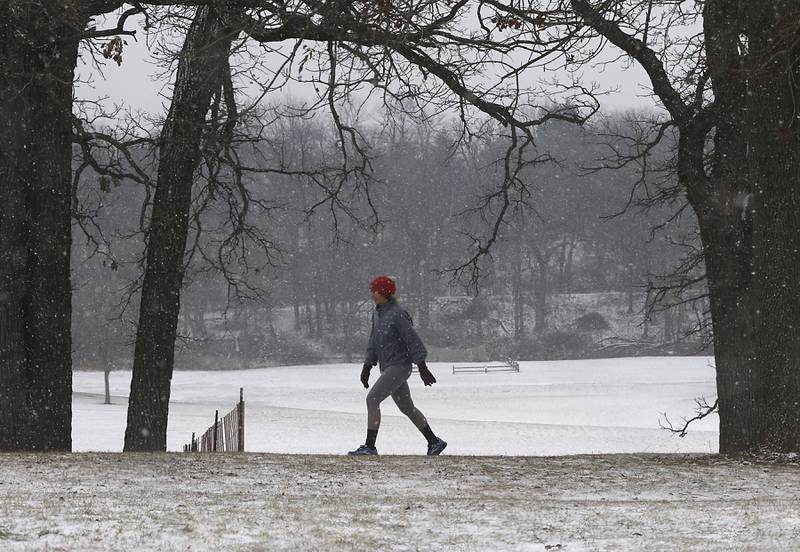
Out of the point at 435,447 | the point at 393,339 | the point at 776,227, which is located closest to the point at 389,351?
the point at 393,339

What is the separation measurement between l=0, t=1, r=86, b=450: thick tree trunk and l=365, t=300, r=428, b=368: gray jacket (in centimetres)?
311

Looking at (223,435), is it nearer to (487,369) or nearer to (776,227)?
(776,227)

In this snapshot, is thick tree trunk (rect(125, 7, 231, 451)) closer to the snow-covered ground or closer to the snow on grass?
the snow on grass

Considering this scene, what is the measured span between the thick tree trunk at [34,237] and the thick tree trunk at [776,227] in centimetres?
638

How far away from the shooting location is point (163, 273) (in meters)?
11.1

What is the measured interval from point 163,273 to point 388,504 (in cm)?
557

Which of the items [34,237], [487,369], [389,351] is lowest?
[487,369]

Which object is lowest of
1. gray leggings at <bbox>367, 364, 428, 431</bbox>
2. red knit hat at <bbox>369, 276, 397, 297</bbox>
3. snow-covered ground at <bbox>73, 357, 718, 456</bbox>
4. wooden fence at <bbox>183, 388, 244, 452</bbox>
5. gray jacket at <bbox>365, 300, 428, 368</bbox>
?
snow-covered ground at <bbox>73, 357, 718, 456</bbox>

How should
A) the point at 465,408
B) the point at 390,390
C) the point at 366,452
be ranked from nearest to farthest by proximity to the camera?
the point at 390,390 → the point at 366,452 → the point at 465,408

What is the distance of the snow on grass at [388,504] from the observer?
16.7 ft

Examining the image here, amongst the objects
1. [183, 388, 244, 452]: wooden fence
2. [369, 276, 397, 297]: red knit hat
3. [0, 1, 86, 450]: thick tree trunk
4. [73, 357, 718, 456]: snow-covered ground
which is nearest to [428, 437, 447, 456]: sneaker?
[369, 276, 397, 297]: red knit hat

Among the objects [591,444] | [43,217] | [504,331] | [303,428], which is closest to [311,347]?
[504,331]

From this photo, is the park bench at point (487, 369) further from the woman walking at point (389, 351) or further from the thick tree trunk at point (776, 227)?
the thick tree trunk at point (776, 227)

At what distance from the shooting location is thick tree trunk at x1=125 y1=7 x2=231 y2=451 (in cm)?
1088
